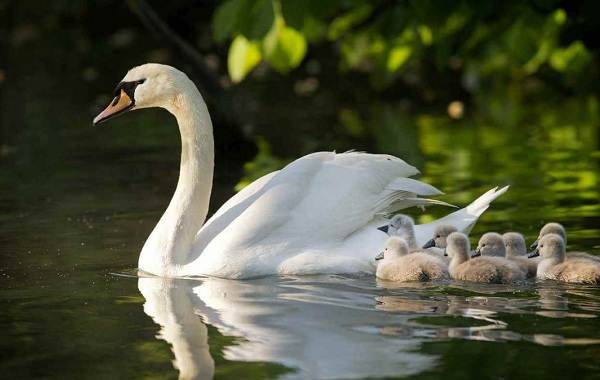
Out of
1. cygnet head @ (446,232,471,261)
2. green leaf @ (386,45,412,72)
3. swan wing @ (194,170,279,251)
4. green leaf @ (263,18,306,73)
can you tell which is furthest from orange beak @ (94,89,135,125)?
Result: green leaf @ (386,45,412,72)

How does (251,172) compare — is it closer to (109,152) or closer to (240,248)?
(109,152)

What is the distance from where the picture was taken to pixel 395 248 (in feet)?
25.4

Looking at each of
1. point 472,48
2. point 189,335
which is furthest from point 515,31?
point 189,335

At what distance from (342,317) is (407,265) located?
0.83 metres

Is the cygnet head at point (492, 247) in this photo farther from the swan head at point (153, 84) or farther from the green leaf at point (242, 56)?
the green leaf at point (242, 56)

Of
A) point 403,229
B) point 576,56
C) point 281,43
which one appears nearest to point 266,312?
point 403,229

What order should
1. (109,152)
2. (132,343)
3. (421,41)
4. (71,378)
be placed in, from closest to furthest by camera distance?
(71,378), (132,343), (421,41), (109,152)

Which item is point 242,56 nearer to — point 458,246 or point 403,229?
point 403,229

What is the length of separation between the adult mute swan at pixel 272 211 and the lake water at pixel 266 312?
0.40 feet

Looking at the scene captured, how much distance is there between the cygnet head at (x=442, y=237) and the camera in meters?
8.16

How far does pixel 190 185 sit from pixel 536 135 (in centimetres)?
714

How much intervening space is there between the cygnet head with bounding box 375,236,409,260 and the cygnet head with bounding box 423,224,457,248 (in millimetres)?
387

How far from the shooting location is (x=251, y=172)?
42.3 ft

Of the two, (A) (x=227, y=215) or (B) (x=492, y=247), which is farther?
(A) (x=227, y=215)
